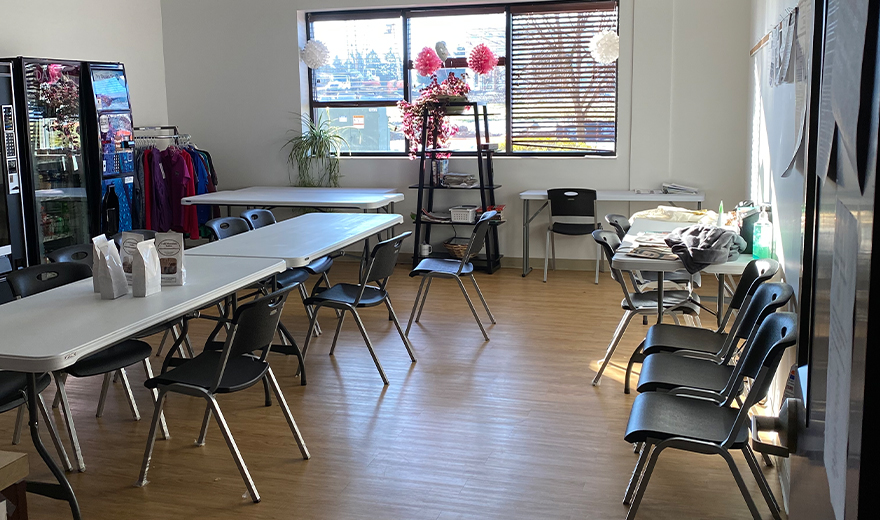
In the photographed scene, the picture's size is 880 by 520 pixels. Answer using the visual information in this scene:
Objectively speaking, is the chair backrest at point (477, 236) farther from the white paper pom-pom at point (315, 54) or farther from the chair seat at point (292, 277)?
the white paper pom-pom at point (315, 54)

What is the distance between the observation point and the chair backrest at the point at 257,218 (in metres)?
5.52

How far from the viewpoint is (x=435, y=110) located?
734 centimetres

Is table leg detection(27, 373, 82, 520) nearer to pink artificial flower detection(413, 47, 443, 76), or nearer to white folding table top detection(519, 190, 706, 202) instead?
white folding table top detection(519, 190, 706, 202)

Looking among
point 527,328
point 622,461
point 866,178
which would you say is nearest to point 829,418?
point 866,178

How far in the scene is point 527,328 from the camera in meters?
5.47

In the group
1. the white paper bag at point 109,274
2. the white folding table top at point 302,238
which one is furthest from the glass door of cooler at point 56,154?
the white paper bag at point 109,274

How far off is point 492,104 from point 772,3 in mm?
3330

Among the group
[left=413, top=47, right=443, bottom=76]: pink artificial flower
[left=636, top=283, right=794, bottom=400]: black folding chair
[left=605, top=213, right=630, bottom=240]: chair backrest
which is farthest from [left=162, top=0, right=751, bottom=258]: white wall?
[left=636, top=283, right=794, bottom=400]: black folding chair

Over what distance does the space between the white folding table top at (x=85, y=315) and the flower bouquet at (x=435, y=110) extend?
384 cm

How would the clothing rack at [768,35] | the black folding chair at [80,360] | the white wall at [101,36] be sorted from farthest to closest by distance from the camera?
the white wall at [101,36], the clothing rack at [768,35], the black folding chair at [80,360]

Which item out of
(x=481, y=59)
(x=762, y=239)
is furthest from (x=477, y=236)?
(x=481, y=59)

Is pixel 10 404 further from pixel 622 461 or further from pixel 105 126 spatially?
pixel 105 126

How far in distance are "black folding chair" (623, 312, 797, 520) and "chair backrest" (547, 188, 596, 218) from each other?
14.2 feet

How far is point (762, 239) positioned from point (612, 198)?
3028 mm
